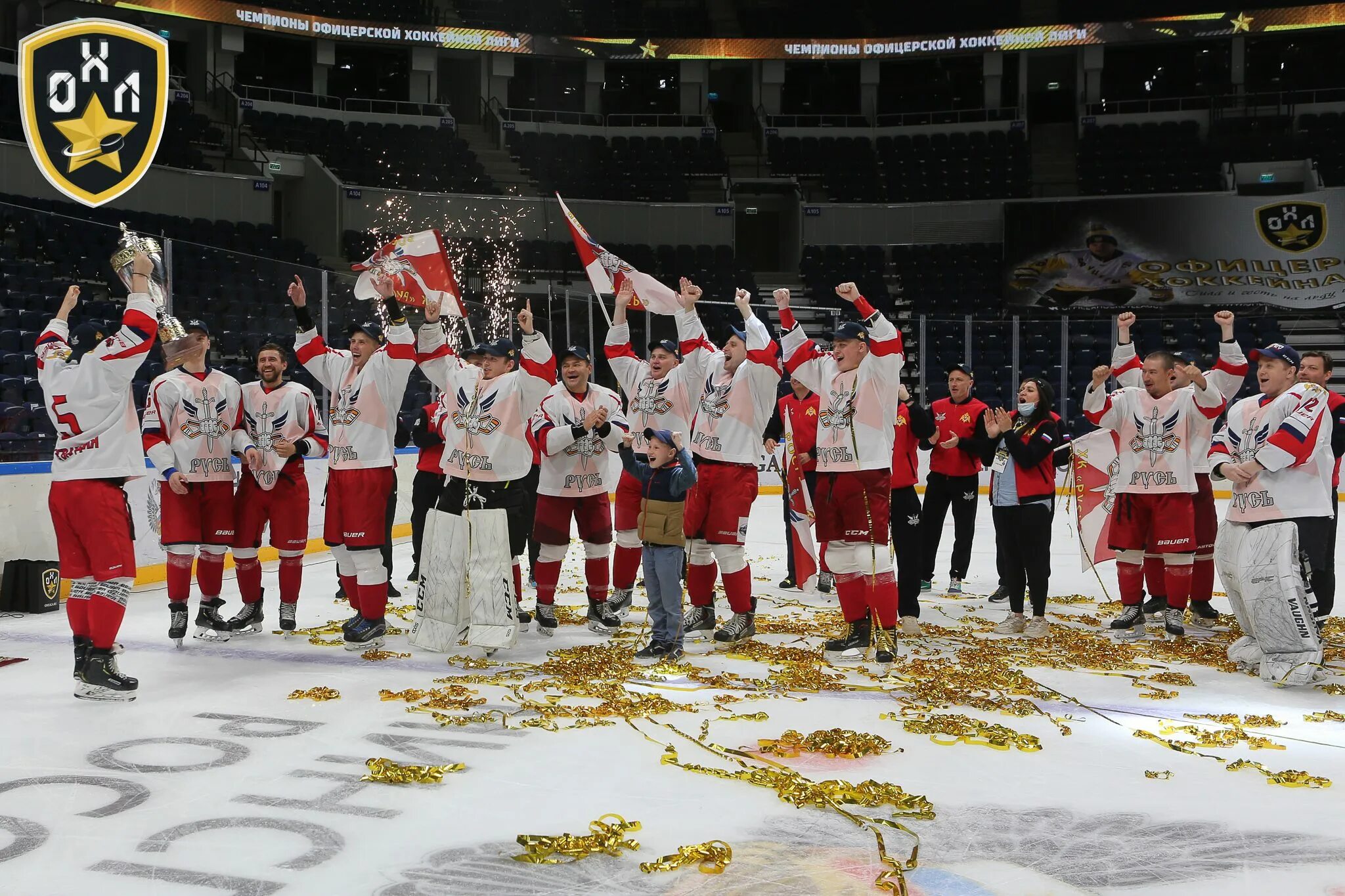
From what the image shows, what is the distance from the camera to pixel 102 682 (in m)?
5.38

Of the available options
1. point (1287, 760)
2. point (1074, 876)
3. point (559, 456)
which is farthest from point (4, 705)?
point (1287, 760)

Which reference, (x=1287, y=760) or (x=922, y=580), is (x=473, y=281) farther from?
(x=1287, y=760)

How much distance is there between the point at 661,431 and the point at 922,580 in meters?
3.73

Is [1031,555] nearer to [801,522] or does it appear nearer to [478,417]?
[801,522]

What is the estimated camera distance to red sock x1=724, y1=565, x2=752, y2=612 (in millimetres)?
6891

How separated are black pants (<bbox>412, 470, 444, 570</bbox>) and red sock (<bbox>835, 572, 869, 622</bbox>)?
2.96 m

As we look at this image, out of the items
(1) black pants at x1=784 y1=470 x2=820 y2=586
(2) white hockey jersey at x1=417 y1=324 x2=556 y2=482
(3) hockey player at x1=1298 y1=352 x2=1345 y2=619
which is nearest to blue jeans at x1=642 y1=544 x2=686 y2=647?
(2) white hockey jersey at x1=417 y1=324 x2=556 y2=482

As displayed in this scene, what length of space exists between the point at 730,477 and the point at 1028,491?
183cm

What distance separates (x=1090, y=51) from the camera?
28.7 m

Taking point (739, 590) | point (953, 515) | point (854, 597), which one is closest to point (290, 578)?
point (739, 590)

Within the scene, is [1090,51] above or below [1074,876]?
above

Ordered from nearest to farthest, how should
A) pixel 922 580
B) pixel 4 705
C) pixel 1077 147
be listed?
pixel 4 705 < pixel 922 580 < pixel 1077 147

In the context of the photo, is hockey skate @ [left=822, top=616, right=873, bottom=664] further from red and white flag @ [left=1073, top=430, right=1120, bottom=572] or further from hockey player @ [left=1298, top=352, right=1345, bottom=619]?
hockey player @ [left=1298, top=352, right=1345, bottom=619]

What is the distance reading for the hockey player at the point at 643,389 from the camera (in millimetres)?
7363
